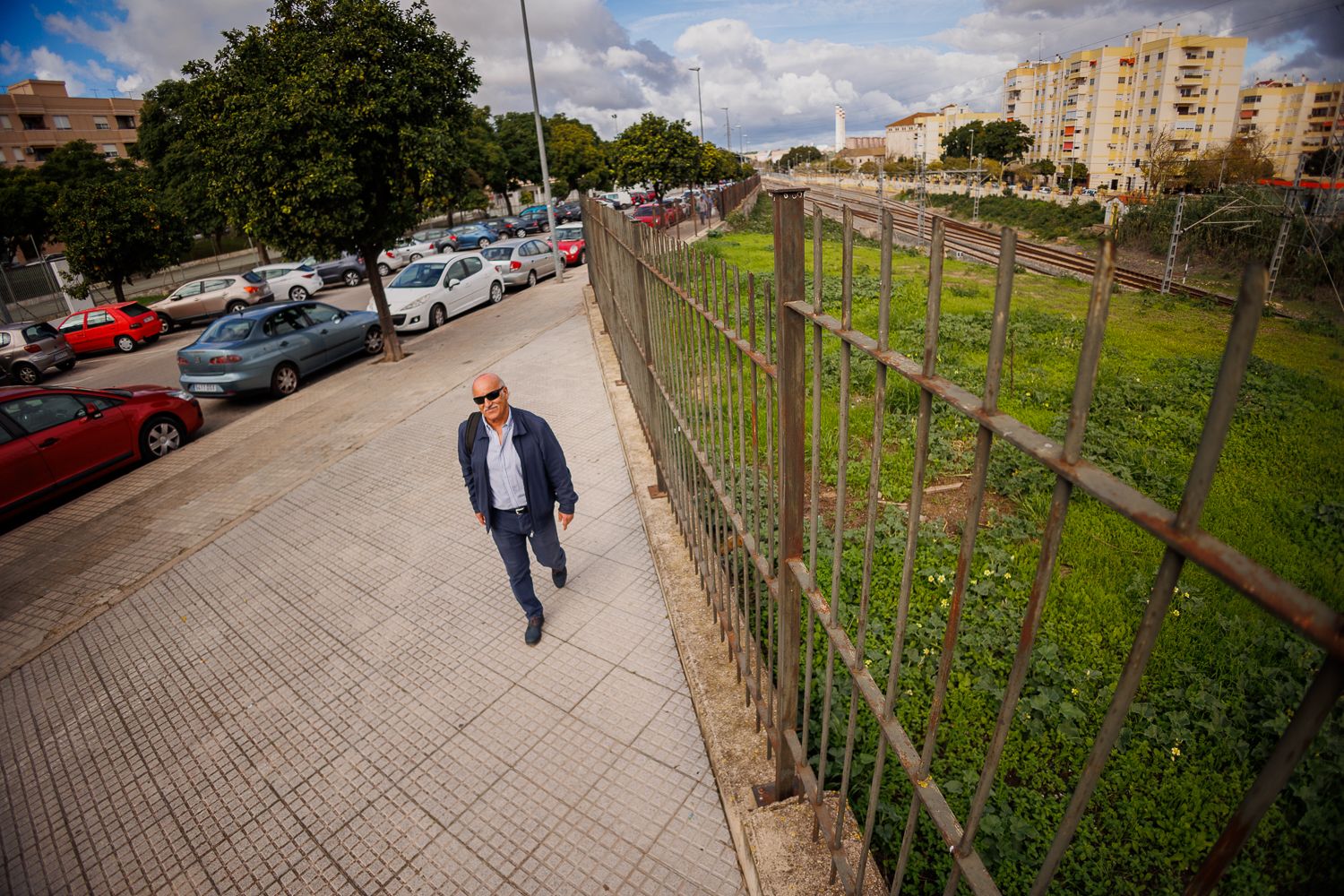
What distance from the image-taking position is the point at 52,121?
51625 mm

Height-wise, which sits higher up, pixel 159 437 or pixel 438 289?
pixel 438 289

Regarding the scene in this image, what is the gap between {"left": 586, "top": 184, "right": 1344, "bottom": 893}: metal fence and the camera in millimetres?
742

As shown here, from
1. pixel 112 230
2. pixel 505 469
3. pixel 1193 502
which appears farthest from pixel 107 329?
pixel 1193 502

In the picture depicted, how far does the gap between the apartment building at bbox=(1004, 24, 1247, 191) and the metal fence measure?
262ft

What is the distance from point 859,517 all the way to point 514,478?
9.26ft

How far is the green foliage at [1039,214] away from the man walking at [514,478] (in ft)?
136

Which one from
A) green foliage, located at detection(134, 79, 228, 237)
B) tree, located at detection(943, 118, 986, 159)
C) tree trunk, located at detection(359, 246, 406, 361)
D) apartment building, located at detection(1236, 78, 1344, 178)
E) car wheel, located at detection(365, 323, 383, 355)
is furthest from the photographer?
tree, located at detection(943, 118, 986, 159)

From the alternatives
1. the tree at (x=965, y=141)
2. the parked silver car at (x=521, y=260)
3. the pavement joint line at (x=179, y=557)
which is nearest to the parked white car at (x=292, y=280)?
the parked silver car at (x=521, y=260)

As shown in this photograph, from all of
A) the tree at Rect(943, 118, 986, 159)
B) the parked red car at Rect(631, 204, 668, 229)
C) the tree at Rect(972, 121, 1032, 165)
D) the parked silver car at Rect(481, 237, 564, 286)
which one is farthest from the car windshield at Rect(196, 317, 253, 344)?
the tree at Rect(972, 121, 1032, 165)

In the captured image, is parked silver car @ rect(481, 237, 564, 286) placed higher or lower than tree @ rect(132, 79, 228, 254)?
lower

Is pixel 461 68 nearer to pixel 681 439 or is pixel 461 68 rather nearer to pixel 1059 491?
pixel 681 439

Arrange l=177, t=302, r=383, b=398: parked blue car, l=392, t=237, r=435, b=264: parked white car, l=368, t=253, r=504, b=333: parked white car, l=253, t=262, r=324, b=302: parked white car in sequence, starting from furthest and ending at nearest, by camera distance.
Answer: l=392, t=237, r=435, b=264: parked white car, l=253, t=262, r=324, b=302: parked white car, l=368, t=253, r=504, b=333: parked white car, l=177, t=302, r=383, b=398: parked blue car

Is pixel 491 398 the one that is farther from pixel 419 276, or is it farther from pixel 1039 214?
pixel 1039 214

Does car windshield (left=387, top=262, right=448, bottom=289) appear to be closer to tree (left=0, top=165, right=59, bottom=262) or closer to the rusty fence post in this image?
the rusty fence post
